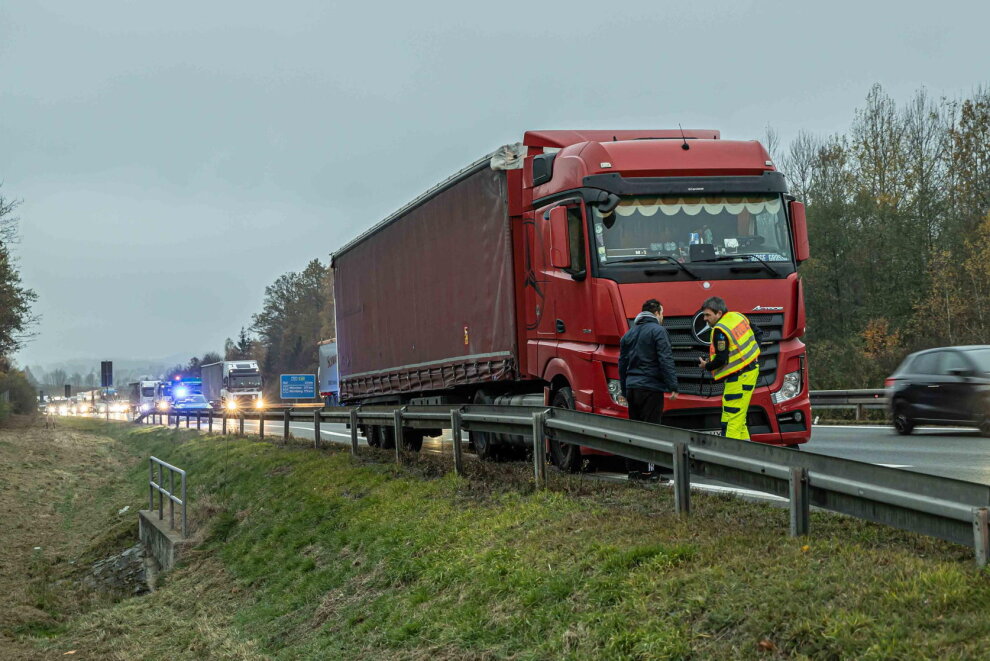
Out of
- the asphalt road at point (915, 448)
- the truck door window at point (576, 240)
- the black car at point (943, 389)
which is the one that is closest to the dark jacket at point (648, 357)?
the truck door window at point (576, 240)

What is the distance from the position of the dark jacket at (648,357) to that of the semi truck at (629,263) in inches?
25.0

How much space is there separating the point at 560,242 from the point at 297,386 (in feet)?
176

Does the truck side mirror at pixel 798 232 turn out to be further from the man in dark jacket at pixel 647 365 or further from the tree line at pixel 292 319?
the tree line at pixel 292 319

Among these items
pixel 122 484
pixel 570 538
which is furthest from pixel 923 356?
pixel 122 484

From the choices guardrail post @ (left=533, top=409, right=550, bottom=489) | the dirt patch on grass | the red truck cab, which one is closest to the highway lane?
the red truck cab

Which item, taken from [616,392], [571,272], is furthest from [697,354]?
[571,272]

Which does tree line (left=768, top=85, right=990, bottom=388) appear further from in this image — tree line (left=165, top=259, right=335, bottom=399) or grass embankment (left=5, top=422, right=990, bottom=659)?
tree line (left=165, top=259, right=335, bottom=399)

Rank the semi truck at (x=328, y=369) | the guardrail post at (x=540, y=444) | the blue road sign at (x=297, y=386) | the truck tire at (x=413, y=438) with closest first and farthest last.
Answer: the guardrail post at (x=540, y=444)
the truck tire at (x=413, y=438)
the semi truck at (x=328, y=369)
the blue road sign at (x=297, y=386)

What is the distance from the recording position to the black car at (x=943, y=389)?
17203 millimetres

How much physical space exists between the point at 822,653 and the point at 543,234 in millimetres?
8363

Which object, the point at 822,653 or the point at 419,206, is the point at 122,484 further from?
the point at 822,653

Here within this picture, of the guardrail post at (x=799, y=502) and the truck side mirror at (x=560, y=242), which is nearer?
the guardrail post at (x=799, y=502)

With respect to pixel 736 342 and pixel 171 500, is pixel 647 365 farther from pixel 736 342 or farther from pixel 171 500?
pixel 171 500

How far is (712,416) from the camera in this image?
11445mm
